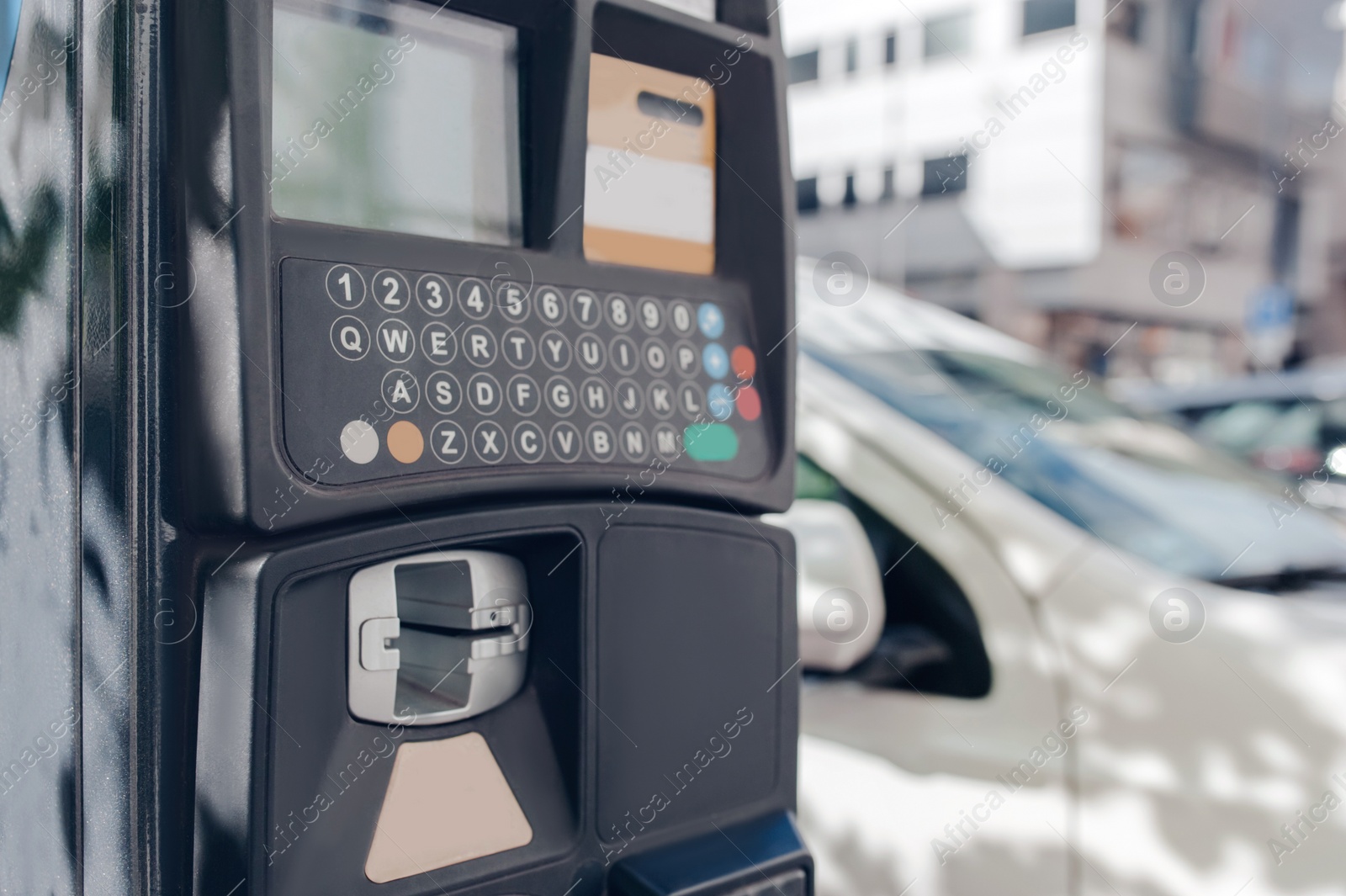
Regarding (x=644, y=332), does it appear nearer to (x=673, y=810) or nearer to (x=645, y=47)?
(x=645, y=47)

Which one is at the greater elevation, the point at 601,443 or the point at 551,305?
the point at 551,305

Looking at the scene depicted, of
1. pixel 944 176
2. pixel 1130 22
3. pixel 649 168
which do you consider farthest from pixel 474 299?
pixel 1130 22

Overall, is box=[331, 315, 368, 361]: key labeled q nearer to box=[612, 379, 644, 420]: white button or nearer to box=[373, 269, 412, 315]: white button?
box=[373, 269, 412, 315]: white button

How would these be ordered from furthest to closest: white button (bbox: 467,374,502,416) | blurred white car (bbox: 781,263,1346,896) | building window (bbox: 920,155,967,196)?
building window (bbox: 920,155,967,196) → blurred white car (bbox: 781,263,1346,896) → white button (bbox: 467,374,502,416)

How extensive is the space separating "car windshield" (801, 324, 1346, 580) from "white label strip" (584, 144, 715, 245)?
3.42 feet

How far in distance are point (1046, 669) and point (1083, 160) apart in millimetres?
13294

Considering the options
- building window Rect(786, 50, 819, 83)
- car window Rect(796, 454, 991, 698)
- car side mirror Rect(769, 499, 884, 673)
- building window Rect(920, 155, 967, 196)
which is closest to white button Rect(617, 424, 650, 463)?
car side mirror Rect(769, 499, 884, 673)

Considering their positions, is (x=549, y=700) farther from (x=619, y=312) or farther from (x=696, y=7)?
(x=696, y=7)

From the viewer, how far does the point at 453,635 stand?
2.85 feet

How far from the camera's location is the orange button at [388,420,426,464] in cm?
77

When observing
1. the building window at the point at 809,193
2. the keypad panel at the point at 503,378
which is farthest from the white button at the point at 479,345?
the building window at the point at 809,193

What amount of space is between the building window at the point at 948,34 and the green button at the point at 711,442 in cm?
1521

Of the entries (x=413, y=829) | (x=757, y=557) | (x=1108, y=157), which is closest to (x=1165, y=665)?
(x=757, y=557)

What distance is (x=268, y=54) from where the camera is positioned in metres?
0.73
